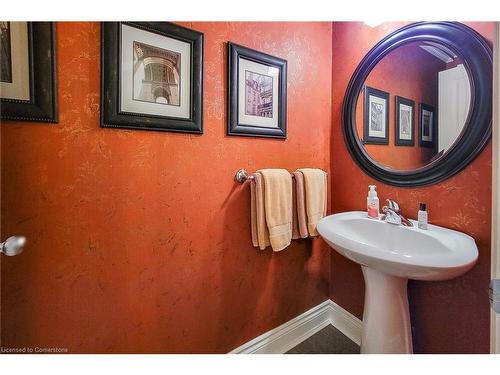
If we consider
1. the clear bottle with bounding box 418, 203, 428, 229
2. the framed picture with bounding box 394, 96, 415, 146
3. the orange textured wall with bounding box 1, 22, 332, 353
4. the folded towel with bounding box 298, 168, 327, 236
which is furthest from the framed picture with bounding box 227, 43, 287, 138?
the clear bottle with bounding box 418, 203, 428, 229

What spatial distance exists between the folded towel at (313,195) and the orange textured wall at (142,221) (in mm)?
112

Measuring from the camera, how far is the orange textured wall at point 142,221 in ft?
2.14

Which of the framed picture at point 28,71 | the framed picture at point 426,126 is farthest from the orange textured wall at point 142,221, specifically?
the framed picture at point 426,126

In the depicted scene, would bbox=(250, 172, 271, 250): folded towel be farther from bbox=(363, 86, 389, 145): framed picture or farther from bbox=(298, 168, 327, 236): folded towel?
bbox=(363, 86, 389, 145): framed picture

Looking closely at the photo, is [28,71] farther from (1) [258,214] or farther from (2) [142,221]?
(1) [258,214]

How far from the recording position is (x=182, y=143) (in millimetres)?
853

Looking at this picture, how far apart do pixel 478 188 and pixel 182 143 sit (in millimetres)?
1180

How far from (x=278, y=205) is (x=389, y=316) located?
64cm

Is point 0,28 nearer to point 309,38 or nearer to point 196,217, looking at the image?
point 196,217

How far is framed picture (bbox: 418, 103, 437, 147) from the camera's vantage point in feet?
2.96

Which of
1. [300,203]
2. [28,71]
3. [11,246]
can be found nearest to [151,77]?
[28,71]

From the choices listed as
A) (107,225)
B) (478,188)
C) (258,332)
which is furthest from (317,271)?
(107,225)

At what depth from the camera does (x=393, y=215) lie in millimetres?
926

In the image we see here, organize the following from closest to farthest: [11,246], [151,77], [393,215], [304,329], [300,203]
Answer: [11,246] < [151,77] < [393,215] < [300,203] < [304,329]
